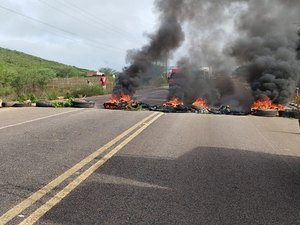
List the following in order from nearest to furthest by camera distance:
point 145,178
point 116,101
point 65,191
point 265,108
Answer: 1. point 65,191
2. point 145,178
3. point 265,108
4. point 116,101

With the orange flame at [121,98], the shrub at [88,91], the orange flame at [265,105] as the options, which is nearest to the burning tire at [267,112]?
the orange flame at [265,105]

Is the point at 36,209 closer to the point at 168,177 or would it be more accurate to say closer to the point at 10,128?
the point at 168,177

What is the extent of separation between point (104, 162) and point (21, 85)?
1321 inches

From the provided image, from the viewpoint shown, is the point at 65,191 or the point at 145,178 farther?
the point at 145,178

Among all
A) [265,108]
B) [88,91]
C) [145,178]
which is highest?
[145,178]

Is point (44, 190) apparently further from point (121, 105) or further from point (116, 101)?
point (116, 101)

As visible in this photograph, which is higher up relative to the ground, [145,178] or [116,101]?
[145,178]

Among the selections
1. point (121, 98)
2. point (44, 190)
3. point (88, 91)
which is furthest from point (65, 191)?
point (88, 91)

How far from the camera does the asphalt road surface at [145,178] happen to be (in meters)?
4.02

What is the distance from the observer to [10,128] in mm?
10359

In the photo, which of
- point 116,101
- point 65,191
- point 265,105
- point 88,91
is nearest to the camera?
point 65,191

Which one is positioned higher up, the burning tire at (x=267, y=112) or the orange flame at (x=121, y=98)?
the orange flame at (x=121, y=98)

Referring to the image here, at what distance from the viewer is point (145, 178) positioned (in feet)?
17.8

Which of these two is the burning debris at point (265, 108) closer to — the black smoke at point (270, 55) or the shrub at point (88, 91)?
the black smoke at point (270, 55)
